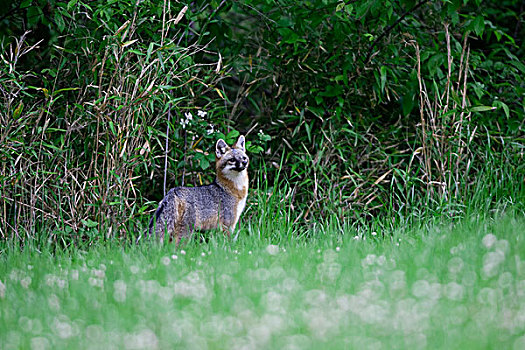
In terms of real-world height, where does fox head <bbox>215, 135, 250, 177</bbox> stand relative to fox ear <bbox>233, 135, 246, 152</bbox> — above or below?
below

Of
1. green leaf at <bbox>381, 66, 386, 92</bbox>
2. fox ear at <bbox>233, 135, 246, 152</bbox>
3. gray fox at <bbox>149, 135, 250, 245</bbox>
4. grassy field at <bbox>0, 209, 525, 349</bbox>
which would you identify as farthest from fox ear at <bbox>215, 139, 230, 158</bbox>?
green leaf at <bbox>381, 66, 386, 92</bbox>

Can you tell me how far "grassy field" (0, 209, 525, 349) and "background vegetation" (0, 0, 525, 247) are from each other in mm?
1061

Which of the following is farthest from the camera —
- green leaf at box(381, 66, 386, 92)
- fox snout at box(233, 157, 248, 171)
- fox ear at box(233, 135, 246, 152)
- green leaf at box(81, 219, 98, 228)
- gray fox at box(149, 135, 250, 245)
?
green leaf at box(381, 66, 386, 92)

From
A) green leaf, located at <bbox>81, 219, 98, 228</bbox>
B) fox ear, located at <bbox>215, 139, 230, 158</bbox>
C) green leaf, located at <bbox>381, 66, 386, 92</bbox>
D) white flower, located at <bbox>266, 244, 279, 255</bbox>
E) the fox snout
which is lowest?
green leaf, located at <bbox>81, 219, 98, 228</bbox>

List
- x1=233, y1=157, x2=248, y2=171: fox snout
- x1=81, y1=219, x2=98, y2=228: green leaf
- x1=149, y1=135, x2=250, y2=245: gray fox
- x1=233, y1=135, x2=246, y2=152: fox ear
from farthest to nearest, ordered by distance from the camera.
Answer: x1=233, y1=135, x2=246, y2=152: fox ear → x1=233, y1=157, x2=248, y2=171: fox snout → x1=149, y1=135, x2=250, y2=245: gray fox → x1=81, y1=219, x2=98, y2=228: green leaf

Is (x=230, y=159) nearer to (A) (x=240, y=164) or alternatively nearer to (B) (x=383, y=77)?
(A) (x=240, y=164)

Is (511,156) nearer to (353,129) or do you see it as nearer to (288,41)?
(353,129)

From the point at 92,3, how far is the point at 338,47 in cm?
305

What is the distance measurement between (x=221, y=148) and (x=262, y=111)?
1761 millimetres

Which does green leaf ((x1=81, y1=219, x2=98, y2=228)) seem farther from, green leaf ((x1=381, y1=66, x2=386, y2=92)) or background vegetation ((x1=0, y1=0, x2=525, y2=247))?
green leaf ((x1=381, y1=66, x2=386, y2=92))

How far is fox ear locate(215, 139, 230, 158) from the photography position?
7.18 meters

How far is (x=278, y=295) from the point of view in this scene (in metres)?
4.41

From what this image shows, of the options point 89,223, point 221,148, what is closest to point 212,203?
point 221,148

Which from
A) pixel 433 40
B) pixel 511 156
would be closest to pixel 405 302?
pixel 511 156
